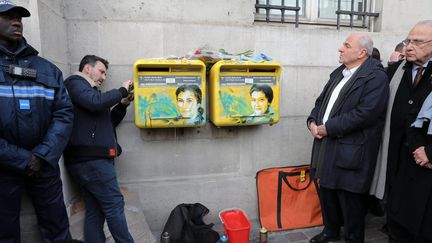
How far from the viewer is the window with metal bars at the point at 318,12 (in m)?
3.52

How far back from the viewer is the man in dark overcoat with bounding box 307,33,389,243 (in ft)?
8.41

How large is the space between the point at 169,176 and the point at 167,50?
4.28 ft

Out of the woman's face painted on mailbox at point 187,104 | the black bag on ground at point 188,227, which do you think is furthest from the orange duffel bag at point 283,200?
the woman's face painted on mailbox at point 187,104

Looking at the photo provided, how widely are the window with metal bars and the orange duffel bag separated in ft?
5.69

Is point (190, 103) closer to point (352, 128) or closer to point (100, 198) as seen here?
point (100, 198)

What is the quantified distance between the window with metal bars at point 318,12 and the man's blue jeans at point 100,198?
2.33m

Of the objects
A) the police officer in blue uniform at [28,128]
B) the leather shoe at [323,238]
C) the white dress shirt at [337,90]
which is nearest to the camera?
the police officer in blue uniform at [28,128]

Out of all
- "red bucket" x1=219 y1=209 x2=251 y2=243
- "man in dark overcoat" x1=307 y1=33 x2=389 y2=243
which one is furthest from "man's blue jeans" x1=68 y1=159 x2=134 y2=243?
"man in dark overcoat" x1=307 y1=33 x2=389 y2=243

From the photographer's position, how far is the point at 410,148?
2.31 meters

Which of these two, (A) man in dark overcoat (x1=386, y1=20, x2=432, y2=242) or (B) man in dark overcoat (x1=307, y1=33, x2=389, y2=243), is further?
(B) man in dark overcoat (x1=307, y1=33, x2=389, y2=243)

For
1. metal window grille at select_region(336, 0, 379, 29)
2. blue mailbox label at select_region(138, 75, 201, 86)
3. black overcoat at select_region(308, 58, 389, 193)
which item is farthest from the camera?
metal window grille at select_region(336, 0, 379, 29)

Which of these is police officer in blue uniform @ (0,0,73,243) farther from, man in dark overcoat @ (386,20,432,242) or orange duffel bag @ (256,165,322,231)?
man in dark overcoat @ (386,20,432,242)

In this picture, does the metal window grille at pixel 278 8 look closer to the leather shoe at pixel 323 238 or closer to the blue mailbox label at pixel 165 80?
the blue mailbox label at pixel 165 80

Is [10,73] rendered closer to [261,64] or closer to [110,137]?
[110,137]
